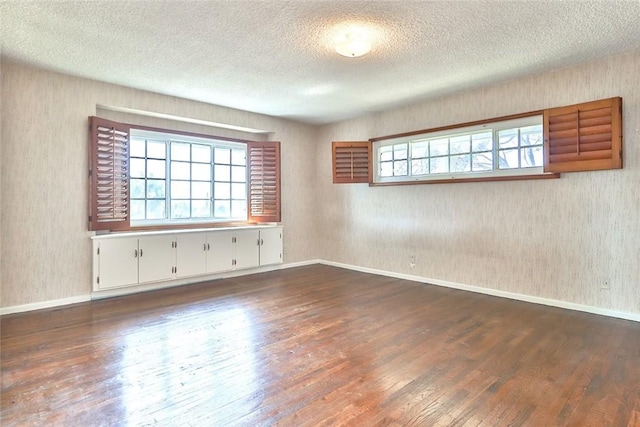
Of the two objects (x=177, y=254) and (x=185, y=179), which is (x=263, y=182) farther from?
(x=177, y=254)

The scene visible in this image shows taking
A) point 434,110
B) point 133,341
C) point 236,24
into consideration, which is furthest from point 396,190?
point 133,341

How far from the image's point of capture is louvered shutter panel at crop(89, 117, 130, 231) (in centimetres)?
404

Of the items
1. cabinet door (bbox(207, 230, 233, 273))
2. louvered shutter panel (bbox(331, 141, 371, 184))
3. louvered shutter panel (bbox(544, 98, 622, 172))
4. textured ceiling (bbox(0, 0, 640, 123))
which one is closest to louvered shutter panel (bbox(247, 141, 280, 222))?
cabinet door (bbox(207, 230, 233, 273))

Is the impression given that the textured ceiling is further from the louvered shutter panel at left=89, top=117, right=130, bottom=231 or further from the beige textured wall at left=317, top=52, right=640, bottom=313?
the louvered shutter panel at left=89, top=117, right=130, bottom=231

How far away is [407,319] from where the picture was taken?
3379 mm

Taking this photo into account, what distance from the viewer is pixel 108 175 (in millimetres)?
4152

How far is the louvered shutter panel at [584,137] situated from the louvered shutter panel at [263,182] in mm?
3883

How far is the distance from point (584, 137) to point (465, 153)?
4.39 ft

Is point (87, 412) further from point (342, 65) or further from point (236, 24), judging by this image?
point (342, 65)

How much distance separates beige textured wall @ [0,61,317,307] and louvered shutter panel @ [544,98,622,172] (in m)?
5.02

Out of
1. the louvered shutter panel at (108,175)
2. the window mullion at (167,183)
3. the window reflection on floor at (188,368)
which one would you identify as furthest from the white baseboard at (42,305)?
the window mullion at (167,183)

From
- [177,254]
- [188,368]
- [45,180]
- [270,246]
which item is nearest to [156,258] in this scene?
[177,254]

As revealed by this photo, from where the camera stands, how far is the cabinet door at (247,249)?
5363 mm

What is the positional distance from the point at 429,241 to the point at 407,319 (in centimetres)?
186
